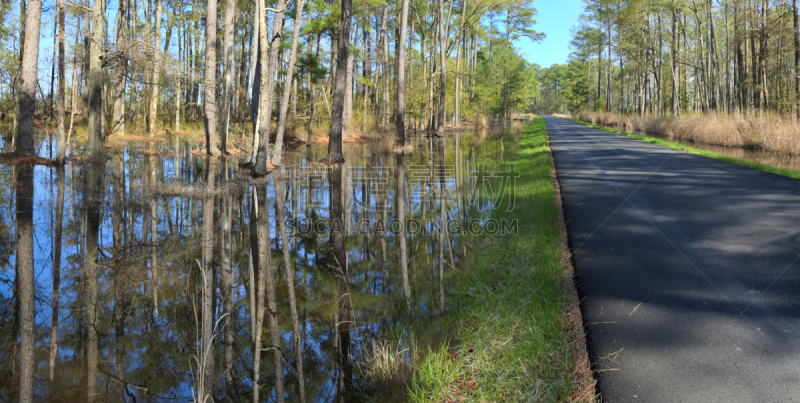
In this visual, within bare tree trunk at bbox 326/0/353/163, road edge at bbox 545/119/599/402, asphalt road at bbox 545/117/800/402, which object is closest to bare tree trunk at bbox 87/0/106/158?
bare tree trunk at bbox 326/0/353/163

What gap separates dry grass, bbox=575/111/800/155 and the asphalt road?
8501mm

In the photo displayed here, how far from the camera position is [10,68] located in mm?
26859

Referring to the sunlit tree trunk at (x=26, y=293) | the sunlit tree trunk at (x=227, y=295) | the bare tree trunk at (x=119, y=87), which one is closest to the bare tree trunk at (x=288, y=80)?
the sunlit tree trunk at (x=26, y=293)

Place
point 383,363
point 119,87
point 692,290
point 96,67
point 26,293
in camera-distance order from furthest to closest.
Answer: point 119,87
point 96,67
point 26,293
point 692,290
point 383,363

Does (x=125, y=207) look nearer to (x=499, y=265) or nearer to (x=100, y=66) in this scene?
(x=499, y=265)

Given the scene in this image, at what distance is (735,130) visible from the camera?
62.1 ft

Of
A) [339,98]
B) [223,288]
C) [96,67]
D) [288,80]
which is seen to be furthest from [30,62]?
[223,288]

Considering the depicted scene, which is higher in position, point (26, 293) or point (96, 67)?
point (96, 67)

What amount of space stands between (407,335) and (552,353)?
121 centimetres

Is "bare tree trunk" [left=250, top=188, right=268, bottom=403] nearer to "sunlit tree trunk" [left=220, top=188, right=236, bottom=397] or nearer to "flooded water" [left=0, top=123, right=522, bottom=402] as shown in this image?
"flooded water" [left=0, top=123, right=522, bottom=402]

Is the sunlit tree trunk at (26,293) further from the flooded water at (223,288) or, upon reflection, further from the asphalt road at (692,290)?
the asphalt road at (692,290)

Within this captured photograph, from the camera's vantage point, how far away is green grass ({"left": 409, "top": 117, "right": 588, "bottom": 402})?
3.07 m

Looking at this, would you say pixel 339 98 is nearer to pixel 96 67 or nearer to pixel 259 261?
pixel 96 67

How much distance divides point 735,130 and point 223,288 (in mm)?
21289
